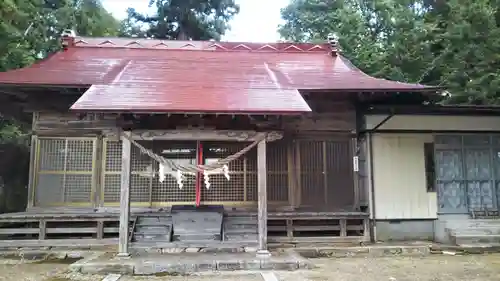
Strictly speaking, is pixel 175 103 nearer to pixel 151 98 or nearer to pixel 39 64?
pixel 151 98

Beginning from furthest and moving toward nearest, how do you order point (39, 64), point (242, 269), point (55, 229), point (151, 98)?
point (39, 64) < point (55, 229) < point (151, 98) < point (242, 269)

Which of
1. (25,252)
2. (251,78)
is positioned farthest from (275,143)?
(25,252)

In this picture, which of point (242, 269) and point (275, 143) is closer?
point (242, 269)

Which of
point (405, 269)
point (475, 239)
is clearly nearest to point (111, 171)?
point (405, 269)

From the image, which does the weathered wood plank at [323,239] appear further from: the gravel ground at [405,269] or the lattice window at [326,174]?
the gravel ground at [405,269]

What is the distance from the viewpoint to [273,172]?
381 inches

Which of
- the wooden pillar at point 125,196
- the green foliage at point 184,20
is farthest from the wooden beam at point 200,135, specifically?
the green foliage at point 184,20

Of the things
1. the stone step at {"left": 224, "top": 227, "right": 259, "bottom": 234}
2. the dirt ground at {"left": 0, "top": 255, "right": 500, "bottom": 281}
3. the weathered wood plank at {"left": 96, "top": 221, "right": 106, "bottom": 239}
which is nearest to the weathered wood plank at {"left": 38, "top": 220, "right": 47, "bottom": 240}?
the weathered wood plank at {"left": 96, "top": 221, "right": 106, "bottom": 239}

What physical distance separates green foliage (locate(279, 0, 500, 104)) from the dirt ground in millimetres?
5873

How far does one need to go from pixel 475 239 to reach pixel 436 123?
9.03 feet

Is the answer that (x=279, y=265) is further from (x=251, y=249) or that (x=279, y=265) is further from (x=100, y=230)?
(x=100, y=230)

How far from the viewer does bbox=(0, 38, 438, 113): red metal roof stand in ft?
24.3

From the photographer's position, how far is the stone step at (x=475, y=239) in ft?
29.7

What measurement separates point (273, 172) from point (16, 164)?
35.8 ft
